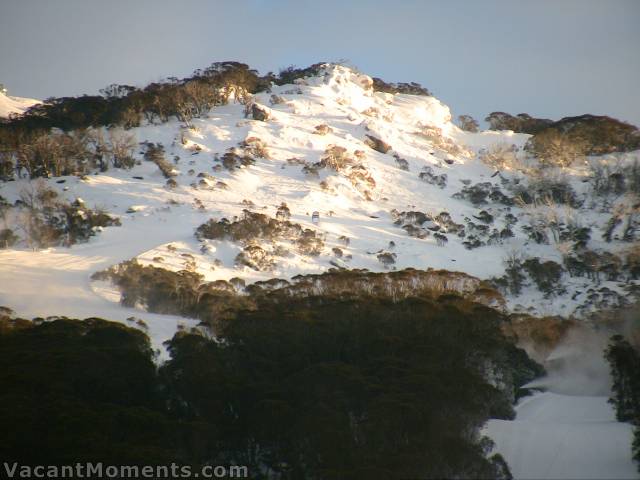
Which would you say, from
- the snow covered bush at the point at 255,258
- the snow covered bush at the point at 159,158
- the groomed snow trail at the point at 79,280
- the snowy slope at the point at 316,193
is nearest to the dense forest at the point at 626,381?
the groomed snow trail at the point at 79,280

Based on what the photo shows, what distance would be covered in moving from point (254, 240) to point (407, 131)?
32.5m

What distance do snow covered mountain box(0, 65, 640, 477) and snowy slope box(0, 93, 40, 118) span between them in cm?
76

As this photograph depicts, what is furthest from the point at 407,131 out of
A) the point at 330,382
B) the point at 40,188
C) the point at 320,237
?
the point at 330,382

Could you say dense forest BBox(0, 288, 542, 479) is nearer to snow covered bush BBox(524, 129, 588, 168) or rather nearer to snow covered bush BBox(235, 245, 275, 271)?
snow covered bush BBox(235, 245, 275, 271)

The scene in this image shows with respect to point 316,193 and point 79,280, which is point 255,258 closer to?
point 79,280

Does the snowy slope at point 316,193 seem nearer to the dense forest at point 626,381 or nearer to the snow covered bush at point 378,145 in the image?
the snow covered bush at point 378,145

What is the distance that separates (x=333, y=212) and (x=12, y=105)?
4746 centimetres

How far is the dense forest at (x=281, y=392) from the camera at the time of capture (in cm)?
1043

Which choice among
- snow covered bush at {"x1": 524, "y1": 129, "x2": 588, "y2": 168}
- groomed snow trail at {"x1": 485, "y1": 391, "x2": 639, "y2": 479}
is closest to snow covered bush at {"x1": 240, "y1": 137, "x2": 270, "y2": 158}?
snow covered bush at {"x1": 524, "y1": 129, "x2": 588, "y2": 168}

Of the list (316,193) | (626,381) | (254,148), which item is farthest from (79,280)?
(254,148)

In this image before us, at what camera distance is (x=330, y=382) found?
42.2 feet

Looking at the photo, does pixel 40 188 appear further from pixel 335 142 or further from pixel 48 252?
pixel 335 142

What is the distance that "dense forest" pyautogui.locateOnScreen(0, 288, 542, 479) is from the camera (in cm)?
1043

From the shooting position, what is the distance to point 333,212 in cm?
4222
